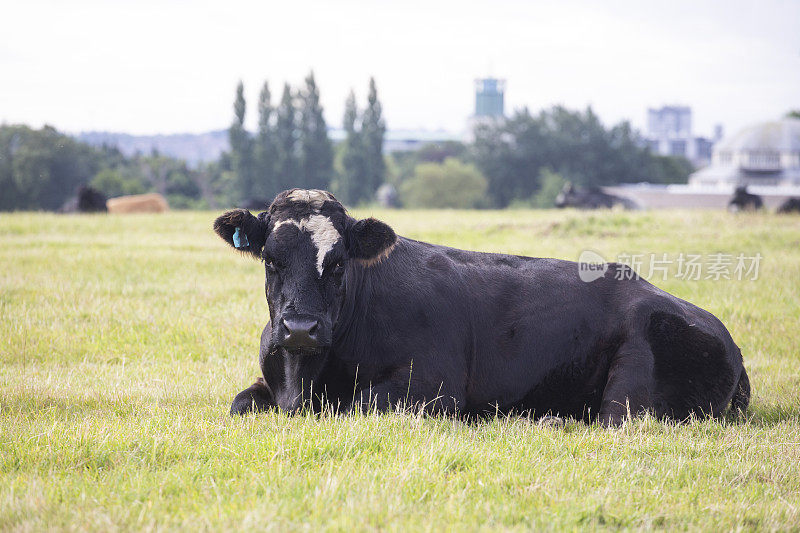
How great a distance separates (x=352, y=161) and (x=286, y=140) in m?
8.02

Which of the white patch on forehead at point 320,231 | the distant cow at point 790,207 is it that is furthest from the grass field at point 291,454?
the distant cow at point 790,207

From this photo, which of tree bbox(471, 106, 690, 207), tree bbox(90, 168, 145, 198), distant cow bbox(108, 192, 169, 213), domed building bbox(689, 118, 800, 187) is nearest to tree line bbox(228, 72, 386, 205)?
tree bbox(90, 168, 145, 198)

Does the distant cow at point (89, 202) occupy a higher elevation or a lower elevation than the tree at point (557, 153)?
lower

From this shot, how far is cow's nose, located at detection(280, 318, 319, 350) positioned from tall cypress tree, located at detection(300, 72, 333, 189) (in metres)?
77.0

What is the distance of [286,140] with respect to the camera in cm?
8281

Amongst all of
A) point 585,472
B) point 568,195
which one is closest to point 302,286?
point 585,472

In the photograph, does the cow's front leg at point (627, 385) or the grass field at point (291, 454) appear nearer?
the grass field at point (291, 454)

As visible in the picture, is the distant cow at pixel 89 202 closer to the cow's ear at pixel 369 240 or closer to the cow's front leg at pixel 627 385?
the cow's ear at pixel 369 240

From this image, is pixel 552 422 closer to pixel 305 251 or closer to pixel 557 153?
pixel 305 251

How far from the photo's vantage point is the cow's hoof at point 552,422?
6.20m

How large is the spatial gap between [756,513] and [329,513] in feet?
6.90

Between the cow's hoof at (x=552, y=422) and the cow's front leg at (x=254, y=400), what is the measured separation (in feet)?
6.91

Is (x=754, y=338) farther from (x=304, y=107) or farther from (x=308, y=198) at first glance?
(x=304, y=107)

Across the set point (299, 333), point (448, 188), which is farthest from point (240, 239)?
point (448, 188)
